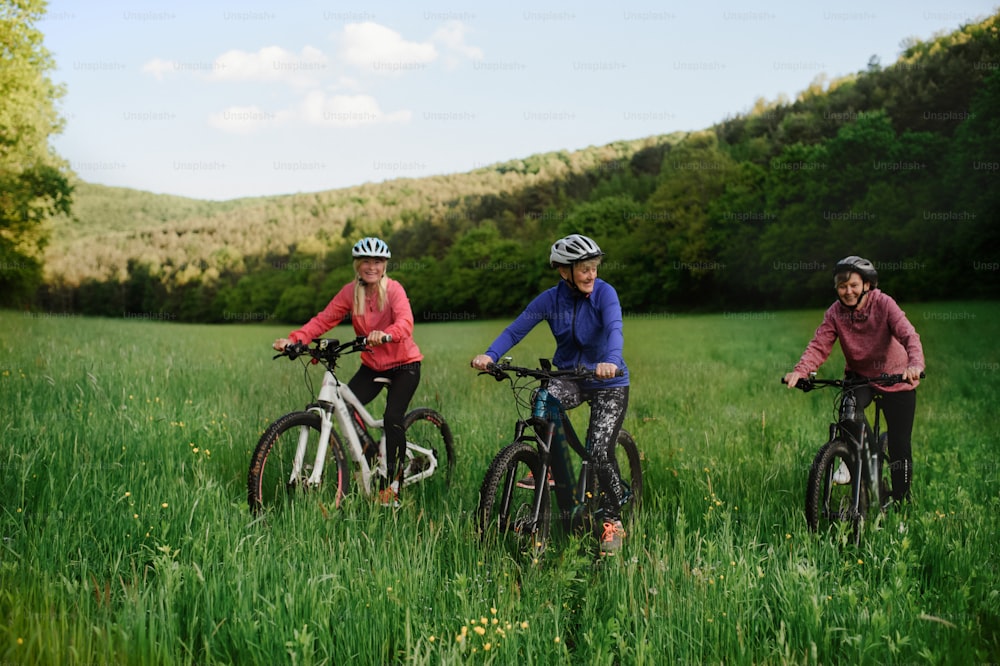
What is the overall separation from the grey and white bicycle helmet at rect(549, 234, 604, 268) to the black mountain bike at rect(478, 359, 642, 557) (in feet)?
2.20

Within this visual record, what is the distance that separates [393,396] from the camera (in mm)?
6152

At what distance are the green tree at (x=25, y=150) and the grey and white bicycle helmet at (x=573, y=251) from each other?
23706 millimetres

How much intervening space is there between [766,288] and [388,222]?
5134 cm

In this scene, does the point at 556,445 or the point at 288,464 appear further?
the point at 288,464

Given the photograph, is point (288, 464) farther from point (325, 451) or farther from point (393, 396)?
point (393, 396)

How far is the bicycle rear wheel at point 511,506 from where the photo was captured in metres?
4.45

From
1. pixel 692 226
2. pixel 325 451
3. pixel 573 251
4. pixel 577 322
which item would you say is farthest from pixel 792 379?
pixel 692 226

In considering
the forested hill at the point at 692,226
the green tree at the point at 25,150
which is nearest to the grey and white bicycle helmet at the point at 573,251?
the green tree at the point at 25,150

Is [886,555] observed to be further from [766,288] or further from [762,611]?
[766,288]

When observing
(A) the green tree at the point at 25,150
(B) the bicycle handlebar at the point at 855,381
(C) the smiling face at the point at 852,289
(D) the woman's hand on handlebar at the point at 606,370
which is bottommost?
(B) the bicycle handlebar at the point at 855,381

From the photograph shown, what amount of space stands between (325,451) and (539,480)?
159 centimetres

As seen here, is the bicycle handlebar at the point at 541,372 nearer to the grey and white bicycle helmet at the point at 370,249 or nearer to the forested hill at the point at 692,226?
the grey and white bicycle helmet at the point at 370,249

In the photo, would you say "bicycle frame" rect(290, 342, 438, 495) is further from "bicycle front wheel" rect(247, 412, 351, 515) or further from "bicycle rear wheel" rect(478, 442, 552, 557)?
"bicycle rear wheel" rect(478, 442, 552, 557)

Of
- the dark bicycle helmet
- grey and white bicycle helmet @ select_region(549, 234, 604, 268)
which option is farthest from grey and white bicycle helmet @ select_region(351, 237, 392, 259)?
the dark bicycle helmet
